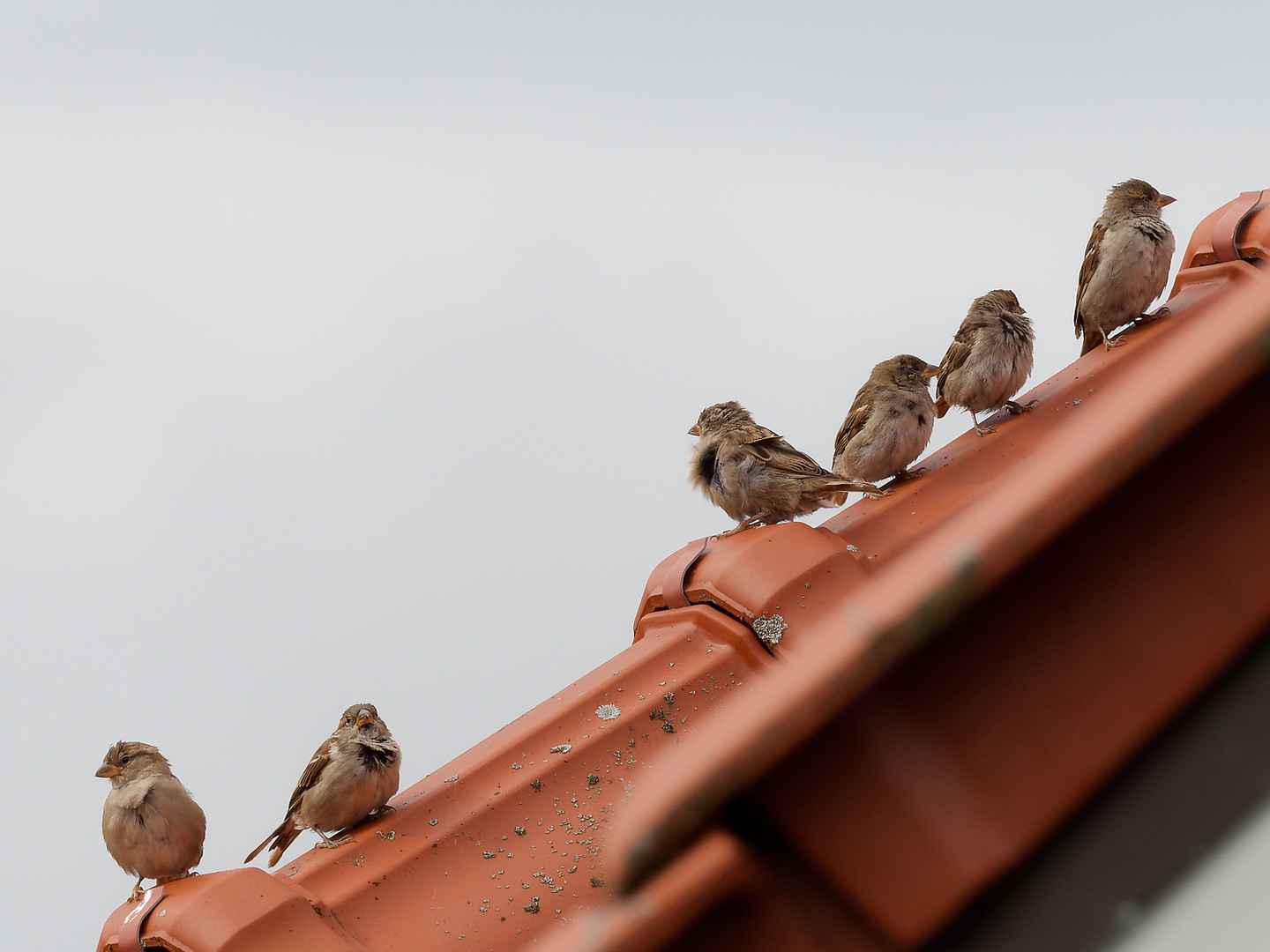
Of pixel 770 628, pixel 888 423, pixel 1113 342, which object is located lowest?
pixel 770 628

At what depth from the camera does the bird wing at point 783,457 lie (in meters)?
4.75

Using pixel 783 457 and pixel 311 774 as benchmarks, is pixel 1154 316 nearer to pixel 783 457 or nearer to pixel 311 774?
pixel 783 457

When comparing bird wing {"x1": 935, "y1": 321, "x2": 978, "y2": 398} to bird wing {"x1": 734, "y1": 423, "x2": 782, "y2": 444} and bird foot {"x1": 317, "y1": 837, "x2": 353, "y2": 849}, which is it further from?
bird foot {"x1": 317, "y1": 837, "x2": 353, "y2": 849}

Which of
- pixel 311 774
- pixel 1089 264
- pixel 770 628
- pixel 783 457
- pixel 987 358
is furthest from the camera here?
pixel 1089 264

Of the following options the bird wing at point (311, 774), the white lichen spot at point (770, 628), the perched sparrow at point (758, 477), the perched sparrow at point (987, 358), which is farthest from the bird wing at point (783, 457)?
the bird wing at point (311, 774)

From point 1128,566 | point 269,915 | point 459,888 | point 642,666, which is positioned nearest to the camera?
point 1128,566

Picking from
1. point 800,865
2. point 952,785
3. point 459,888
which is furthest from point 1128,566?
point 459,888

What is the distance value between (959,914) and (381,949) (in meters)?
2.02

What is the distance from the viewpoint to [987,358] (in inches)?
209

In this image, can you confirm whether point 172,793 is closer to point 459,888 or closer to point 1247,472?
point 459,888

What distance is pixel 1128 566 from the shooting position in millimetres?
1300

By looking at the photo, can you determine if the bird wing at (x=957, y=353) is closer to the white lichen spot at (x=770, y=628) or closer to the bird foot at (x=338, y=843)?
the white lichen spot at (x=770, y=628)

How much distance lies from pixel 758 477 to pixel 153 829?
278 centimetres

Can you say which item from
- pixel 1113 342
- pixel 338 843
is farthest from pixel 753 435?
pixel 338 843
